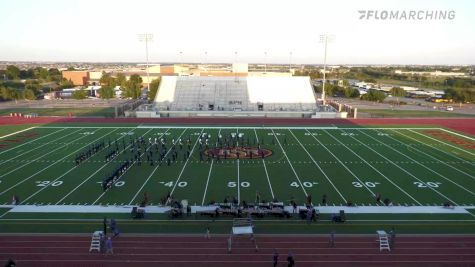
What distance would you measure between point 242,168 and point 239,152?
12.8 ft

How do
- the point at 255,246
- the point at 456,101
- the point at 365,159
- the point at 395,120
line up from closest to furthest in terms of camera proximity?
the point at 255,246 → the point at 365,159 → the point at 395,120 → the point at 456,101

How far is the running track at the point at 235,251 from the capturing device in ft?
41.3

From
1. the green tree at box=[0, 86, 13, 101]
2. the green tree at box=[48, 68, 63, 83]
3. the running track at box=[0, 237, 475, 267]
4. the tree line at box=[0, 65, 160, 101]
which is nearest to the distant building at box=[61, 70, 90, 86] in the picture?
the tree line at box=[0, 65, 160, 101]

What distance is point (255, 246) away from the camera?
13.6 meters

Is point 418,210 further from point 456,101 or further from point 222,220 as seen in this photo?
point 456,101

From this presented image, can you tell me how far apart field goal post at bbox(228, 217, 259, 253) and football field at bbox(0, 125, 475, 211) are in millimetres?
3284

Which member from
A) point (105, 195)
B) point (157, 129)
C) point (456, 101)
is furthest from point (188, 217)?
point (456, 101)

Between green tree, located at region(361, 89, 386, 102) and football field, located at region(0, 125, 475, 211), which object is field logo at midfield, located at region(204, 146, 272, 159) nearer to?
football field, located at region(0, 125, 475, 211)

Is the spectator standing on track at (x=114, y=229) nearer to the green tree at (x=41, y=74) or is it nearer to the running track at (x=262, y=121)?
the running track at (x=262, y=121)

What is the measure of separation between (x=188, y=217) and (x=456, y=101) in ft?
222

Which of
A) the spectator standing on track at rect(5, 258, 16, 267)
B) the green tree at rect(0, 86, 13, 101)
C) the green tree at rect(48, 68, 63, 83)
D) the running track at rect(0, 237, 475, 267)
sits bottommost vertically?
the running track at rect(0, 237, 475, 267)

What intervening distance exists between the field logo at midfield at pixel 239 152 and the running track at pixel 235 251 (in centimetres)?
1229

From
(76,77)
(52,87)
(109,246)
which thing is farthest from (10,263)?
(76,77)

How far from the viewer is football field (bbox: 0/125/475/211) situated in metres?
18.7
